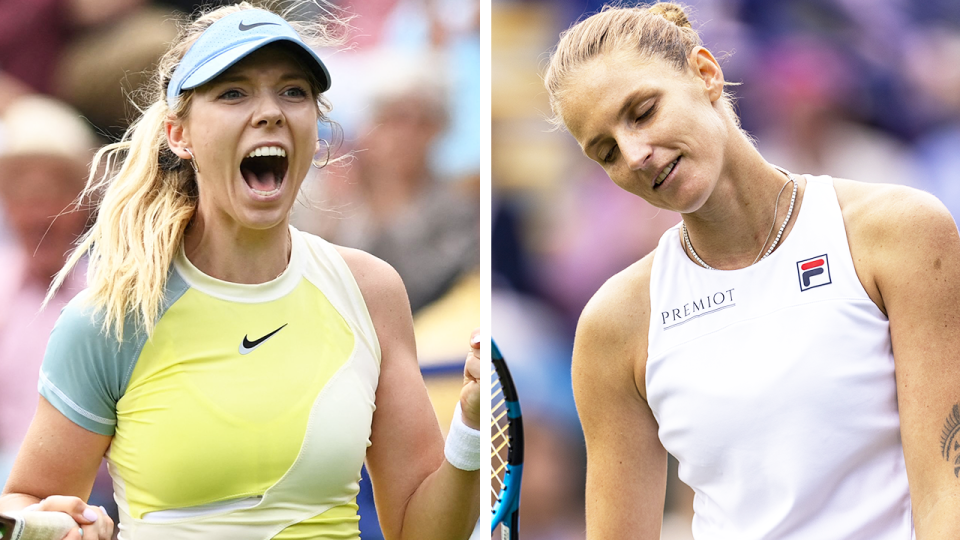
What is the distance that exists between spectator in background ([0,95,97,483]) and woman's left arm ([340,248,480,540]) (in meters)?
0.80

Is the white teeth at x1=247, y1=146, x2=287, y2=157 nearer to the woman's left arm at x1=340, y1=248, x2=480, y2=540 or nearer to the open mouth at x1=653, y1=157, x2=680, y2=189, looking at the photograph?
the woman's left arm at x1=340, y1=248, x2=480, y2=540

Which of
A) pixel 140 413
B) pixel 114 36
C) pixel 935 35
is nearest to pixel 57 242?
pixel 114 36

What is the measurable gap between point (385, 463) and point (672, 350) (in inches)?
25.8

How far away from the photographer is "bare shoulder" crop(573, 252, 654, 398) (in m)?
1.92

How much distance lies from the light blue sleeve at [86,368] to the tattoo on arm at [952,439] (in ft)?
4.83

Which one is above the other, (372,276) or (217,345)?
(372,276)

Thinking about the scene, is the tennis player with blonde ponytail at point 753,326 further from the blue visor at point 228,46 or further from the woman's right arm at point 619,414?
the blue visor at point 228,46

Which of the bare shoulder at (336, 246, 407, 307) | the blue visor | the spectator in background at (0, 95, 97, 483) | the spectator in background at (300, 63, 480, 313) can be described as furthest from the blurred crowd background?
the spectator in background at (0, 95, 97, 483)

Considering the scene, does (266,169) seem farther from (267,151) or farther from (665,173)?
(665,173)

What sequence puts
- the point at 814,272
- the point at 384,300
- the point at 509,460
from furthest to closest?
the point at 509,460, the point at 384,300, the point at 814,272

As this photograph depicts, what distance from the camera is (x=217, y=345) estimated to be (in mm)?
1847

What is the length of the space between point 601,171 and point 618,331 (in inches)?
35.7

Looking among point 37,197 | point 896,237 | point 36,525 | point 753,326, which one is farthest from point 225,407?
point 896,237

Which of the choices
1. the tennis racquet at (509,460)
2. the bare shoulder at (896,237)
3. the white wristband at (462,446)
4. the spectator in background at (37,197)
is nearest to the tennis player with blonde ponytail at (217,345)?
the white wristband at (462,446)
